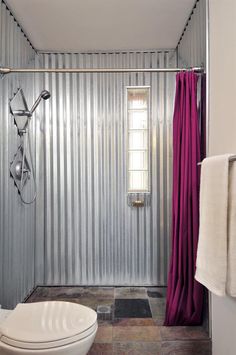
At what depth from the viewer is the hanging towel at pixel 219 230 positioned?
129 centimetres

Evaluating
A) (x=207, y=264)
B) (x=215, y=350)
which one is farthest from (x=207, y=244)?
(x=215, y=350)

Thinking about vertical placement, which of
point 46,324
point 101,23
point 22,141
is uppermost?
point 101,23

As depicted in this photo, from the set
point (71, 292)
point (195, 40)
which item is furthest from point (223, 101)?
point (71, 292)

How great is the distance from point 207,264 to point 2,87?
1.89 m

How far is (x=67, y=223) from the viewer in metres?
2.98

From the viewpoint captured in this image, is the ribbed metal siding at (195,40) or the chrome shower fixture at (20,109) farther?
the chrome shower fixture at (20,109)

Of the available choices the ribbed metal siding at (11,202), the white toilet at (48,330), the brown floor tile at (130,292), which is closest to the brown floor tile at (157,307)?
the brown floor tile at (130,292)

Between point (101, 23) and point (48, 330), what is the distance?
2.44m

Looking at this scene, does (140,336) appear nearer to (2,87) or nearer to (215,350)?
(215,350)

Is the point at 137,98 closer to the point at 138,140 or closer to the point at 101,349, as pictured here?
the point at 138,140

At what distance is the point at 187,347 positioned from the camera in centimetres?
196

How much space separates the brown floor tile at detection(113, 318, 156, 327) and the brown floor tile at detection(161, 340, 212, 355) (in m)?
0.28

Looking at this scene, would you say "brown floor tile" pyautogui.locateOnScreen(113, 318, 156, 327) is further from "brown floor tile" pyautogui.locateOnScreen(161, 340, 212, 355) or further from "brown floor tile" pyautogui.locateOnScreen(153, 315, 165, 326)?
Answer: "brown floor tile" pyautogui.locateOnScreen(161, 340, 212, 355)

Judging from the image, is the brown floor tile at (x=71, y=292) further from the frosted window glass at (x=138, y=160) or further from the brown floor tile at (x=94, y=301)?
the frosted window glass at (x=138, y=160)
